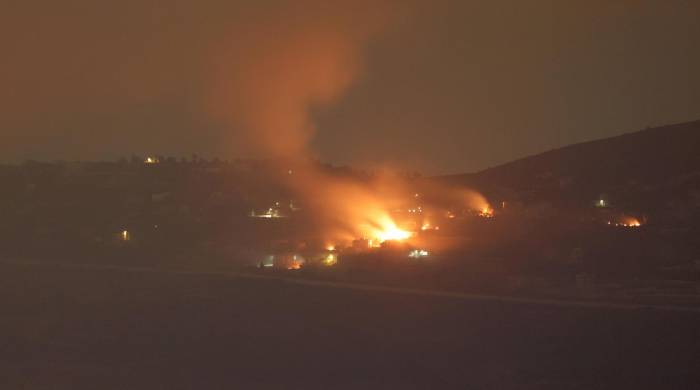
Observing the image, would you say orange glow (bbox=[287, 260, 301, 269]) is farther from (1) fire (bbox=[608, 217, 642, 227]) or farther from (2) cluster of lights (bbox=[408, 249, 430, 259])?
(1) fire (bbox=[608, 217, 642, 227])

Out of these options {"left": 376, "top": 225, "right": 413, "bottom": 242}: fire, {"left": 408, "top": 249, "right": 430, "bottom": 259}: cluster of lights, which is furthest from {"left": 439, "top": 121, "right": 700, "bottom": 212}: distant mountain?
{"left": 408, "top": 249, "right": 430, "bottom": 259}: cluster of lights

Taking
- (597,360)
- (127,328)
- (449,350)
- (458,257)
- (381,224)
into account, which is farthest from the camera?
(381,224)

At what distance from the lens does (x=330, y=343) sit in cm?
1964

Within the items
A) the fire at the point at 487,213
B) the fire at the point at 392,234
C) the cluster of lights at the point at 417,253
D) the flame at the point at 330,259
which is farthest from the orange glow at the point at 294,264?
the fire at the point at 487,213

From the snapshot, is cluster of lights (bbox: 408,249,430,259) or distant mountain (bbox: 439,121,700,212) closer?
cluster of lights (bbox: 408,249,430,259)

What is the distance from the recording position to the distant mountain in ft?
203

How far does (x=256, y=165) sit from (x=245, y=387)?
243 ft

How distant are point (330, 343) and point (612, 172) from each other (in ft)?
193

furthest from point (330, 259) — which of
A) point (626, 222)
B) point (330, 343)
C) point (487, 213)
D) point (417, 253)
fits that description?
point (330, 343)

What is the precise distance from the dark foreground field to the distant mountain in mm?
34867

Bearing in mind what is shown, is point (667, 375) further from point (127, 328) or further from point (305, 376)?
point (127, 328)

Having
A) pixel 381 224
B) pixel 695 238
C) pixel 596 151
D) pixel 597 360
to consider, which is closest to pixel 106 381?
pixel 597 360

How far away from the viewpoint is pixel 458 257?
132 feet

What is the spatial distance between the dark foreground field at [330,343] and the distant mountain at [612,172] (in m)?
34.9
